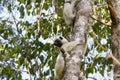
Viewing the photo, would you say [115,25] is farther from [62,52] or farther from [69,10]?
[62,52]

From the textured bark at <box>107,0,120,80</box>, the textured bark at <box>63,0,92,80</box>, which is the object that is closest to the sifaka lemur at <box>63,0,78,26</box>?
the textured bark at <box>107,0,120,80</box>

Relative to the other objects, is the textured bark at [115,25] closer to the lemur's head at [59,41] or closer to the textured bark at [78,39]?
the lemur's head at [59,41]

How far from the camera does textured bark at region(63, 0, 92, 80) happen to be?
2.35 meters

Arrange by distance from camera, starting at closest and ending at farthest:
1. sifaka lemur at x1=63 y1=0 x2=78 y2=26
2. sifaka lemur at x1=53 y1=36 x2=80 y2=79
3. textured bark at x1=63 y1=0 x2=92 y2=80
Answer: textured bark at x1=63 y1=0 x2=92 y2=80 → sifaka lemur at x1=53 y1=36 x2=80 y2=79 → sifaka lemur at x1=63 y1=0 x2=78 y2=26

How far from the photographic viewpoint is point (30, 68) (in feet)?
17.7

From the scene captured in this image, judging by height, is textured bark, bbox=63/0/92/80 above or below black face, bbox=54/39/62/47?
above

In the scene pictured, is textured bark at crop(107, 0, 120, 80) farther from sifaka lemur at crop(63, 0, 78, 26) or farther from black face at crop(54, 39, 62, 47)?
black face at crop(54, 39, 62, 47)

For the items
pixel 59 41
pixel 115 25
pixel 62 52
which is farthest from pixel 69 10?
pixel 62 52

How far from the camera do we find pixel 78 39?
2625 mm

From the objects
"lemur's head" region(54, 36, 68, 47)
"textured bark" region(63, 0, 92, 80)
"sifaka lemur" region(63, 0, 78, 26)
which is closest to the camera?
"textured bark" region(63, 0, 92, 80)

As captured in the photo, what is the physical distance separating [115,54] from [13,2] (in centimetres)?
295

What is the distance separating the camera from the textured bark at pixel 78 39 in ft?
7.71

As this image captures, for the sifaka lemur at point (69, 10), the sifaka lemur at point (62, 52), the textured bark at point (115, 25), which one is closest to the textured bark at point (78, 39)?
the sifaka lemur at point (62, 52)

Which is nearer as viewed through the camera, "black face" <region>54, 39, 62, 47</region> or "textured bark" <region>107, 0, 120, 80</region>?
"textured bark" <region>107, 0, 120, 80</region>
